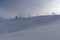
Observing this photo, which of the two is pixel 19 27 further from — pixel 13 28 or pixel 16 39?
pixel 16 39

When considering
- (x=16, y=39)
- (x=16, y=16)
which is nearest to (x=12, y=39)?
(x=16, y=39)

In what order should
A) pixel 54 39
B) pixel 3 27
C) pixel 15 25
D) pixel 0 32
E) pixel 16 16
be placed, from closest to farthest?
pixel 54 39 < pixel 0 32 < pixel 3 27 < pixel 15 25 < pixel 16 16

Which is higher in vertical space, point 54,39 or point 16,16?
point 16,16

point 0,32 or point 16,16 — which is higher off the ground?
point 16,16

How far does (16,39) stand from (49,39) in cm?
202

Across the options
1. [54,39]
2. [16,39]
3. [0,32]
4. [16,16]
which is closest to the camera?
[54,39]

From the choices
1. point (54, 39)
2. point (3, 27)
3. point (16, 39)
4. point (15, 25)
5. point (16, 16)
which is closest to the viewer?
point (54, 39)

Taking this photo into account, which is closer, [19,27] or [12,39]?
[12,39]

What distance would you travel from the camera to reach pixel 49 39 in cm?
771

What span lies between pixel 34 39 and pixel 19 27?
4.94 metres

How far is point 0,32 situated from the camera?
1080cm

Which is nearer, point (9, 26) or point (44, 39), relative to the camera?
point (44, 39)

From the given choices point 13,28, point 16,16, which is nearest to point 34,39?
point 13,28

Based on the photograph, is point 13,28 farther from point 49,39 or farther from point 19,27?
point 49,39
